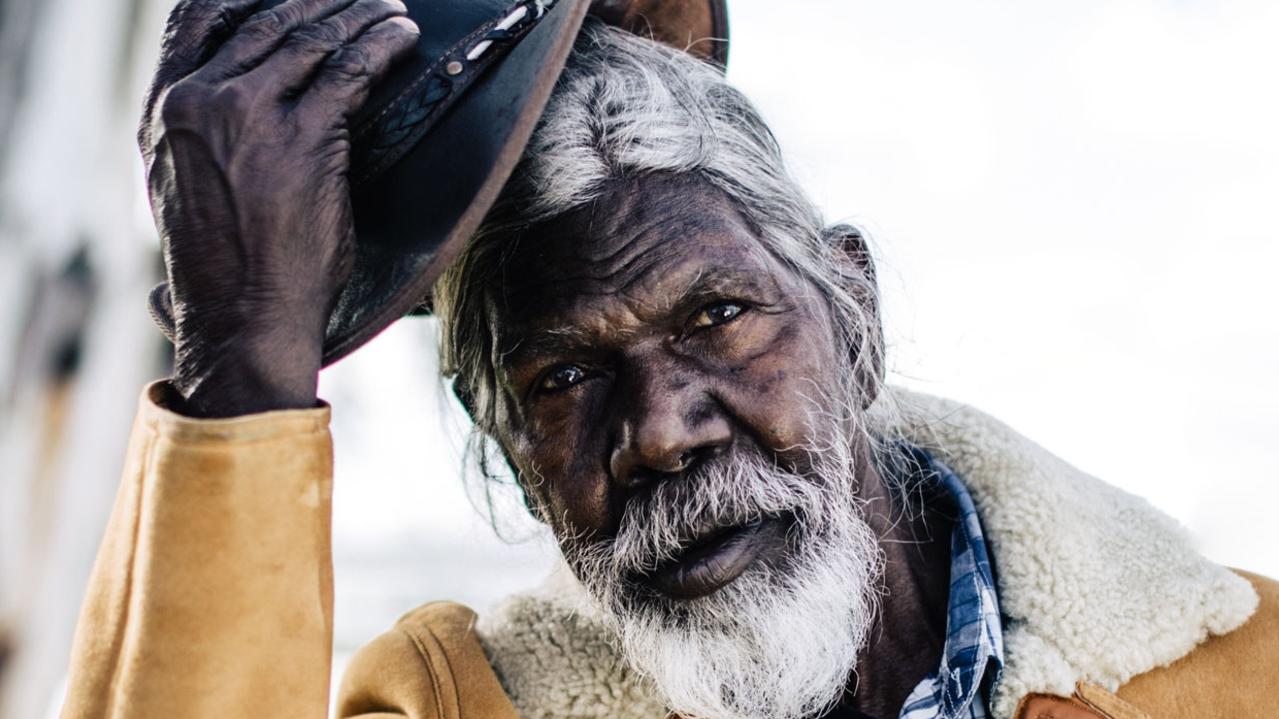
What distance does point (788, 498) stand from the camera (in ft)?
5.91

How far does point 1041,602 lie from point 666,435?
0.80 meters

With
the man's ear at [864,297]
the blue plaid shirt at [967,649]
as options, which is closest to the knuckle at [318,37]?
the man's ear at [864,297]

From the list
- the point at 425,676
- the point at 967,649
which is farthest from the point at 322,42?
the point at 967,649

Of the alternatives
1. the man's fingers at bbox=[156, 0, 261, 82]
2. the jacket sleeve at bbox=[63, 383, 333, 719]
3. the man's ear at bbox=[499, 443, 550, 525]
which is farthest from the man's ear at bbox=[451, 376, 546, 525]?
the man's fingers at bbox=[156, 0, 261, 82]

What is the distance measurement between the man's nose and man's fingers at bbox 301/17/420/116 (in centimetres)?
67

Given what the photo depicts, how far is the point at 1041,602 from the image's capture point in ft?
6.31

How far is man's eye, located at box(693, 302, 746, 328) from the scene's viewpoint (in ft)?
6.11

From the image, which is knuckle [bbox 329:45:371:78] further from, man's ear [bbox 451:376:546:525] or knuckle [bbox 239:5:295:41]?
man's ear [bbox 451:376:546:525]

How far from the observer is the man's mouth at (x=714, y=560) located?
1.77 meters

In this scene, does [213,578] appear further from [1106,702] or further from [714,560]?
[1106,702]

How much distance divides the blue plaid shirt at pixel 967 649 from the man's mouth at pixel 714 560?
1.41 ft

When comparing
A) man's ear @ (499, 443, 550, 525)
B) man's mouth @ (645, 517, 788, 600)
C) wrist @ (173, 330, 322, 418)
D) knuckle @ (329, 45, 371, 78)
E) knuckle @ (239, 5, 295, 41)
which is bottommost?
man's ear @ (499, 443, 550, 525)

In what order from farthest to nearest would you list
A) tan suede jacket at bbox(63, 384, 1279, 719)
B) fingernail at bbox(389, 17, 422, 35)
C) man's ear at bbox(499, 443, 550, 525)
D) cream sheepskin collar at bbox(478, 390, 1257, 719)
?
man's ear at bbox(499, 443, 550, 525)
cream sheepskin collar at bbox(478, 390, 1257, 719)
fingernail at bbox(389, 17, 422, 35)
tan suede jacket at bbox(63, 384, 1279, 719)

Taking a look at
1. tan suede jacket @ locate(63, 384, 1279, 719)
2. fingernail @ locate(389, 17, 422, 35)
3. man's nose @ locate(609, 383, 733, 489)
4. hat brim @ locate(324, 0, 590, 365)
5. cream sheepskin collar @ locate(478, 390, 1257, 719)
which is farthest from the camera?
cream sheepskin collar @ locate(478, 390, 1257, 719)
